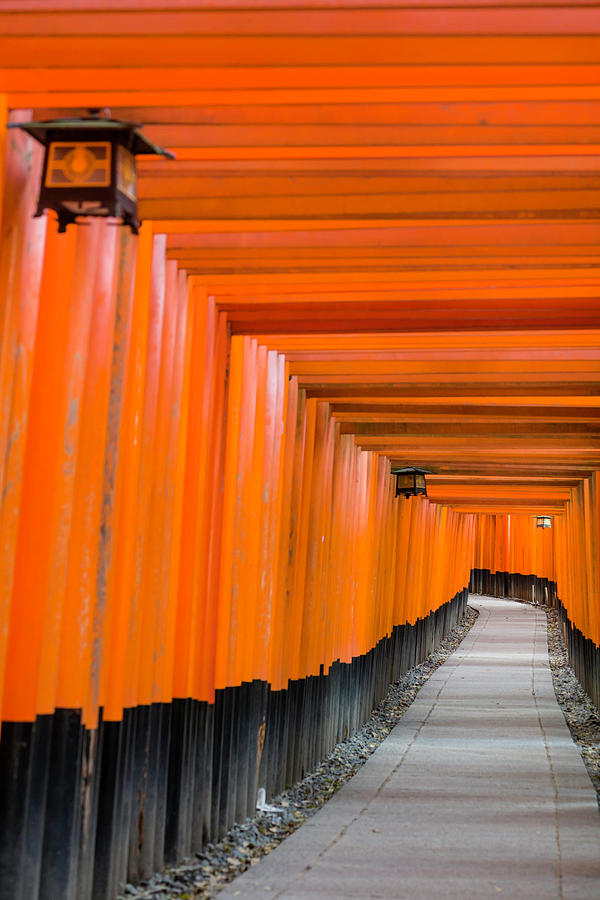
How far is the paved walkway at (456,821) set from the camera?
5.89 m

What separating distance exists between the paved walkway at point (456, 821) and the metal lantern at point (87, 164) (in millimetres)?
3650

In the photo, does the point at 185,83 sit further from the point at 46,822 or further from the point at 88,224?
the point at 46,822

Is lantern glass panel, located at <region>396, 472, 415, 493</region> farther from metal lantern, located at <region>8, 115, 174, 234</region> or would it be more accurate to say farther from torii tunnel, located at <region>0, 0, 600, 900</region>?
metal lantern, located at <region>8, 115, 174, 234</region>

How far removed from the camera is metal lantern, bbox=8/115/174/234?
3.70 meters

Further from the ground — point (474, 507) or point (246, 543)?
point (474, 507)

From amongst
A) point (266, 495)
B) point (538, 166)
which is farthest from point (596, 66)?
point (266, 495)

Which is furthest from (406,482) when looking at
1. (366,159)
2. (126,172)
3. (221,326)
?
(126,172)

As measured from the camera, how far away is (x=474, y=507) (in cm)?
2314

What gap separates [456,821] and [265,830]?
1.37 meters

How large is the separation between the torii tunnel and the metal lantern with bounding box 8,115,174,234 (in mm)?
252

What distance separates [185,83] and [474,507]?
19.8 m

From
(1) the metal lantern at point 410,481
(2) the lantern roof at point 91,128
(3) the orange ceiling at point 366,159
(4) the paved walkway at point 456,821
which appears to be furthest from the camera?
(1) the metal lantern at point 410,481

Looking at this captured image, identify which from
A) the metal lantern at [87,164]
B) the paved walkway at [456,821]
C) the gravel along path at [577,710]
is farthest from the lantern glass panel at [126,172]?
the gravel along path at [577,710]

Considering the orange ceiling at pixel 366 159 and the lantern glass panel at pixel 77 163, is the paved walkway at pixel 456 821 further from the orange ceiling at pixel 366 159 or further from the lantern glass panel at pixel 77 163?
the lantern glass panel at pixel 77 163
